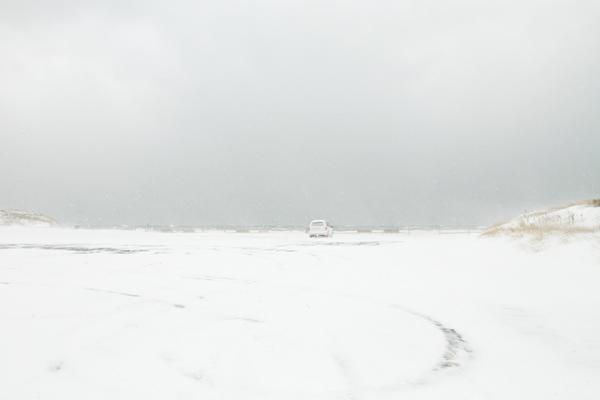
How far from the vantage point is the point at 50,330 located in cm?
586

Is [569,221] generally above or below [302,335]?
above

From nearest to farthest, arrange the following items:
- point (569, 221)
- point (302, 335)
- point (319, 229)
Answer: point (302, 335) → point (569, 221) → point (319, 229)

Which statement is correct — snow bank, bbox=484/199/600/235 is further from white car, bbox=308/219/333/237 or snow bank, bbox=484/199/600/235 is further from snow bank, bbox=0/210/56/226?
snow bank, bbox=0/210/56/226

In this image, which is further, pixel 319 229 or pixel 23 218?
pixel 23 218

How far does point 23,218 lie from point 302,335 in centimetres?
6605

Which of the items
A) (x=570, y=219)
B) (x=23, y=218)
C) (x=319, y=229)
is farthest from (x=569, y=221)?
→ (x=23, y=218)

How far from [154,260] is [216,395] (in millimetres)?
12323

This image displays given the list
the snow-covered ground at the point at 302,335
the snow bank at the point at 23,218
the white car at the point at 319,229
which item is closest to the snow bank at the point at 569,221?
the snow-covered ground at the point at 302,335

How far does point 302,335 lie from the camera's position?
577 cm

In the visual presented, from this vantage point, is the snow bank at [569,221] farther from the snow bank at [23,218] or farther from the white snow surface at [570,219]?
the snow bank at [23,218]

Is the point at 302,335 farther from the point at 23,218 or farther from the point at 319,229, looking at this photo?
the point at 23,218

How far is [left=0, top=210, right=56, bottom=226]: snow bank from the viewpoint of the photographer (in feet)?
191

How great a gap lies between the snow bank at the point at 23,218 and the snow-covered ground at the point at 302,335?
55015 millimetres

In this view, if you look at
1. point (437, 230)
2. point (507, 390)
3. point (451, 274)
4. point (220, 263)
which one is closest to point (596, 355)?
point (507, 390)
